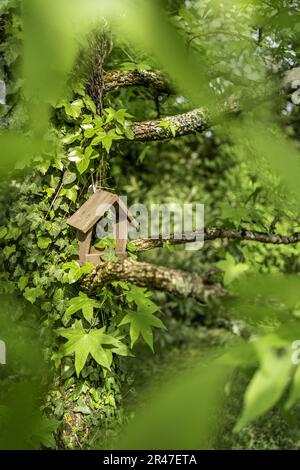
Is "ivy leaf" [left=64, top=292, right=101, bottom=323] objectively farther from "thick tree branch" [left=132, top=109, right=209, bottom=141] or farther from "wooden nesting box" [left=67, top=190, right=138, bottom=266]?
"thick tree branch" [left=132, top=109, right=209, bottom=141]

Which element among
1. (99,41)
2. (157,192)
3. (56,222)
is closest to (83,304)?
(56,222)

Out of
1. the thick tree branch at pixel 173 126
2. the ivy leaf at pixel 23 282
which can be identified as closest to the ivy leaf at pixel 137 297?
the ivy leaf at pixel 23 282

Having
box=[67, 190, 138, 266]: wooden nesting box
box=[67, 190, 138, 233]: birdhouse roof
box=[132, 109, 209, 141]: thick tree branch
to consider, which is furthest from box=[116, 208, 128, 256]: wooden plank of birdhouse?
box=[132, 109, 209, 141]: thick tree branch

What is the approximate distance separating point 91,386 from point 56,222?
0.76m

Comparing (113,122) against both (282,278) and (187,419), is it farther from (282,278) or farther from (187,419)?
(187,419)

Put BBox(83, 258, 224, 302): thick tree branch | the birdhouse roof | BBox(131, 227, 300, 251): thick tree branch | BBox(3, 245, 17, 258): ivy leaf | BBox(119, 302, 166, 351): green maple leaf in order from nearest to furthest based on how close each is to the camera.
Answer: BBox(83, 258, 224, 302): thick tree branch, BBox(131, 227, 300, 251): thick tree branch, BBox(119, 302, 166, 351): green maple leaf, the birdhouse roof, BBox(3, 245, 17, 258): ivy leaf

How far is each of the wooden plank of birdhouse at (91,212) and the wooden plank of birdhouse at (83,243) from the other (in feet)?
0.24

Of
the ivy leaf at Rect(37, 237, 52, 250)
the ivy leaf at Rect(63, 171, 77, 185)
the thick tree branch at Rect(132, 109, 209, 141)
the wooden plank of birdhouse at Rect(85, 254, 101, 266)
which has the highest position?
the thick tree branch at Rect(132, 109, 209, 141)

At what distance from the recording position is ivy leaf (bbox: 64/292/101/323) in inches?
78.7

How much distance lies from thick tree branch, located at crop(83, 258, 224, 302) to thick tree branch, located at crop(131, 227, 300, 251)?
42 cm

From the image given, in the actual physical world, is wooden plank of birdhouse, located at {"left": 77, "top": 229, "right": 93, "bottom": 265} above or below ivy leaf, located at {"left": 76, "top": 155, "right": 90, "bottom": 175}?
below

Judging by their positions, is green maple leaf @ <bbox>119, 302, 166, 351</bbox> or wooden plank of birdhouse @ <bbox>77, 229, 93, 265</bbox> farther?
wooden plank of birdhouse @ <bbox>77, 229, 93, 265</bbox>

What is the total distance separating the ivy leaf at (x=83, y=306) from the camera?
200 cm

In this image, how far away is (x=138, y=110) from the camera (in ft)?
11.5
